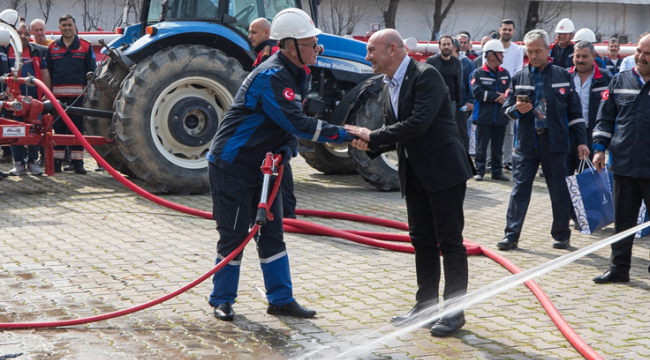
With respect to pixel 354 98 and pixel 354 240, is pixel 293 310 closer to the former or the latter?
pixel 354 240

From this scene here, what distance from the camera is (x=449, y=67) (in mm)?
11961

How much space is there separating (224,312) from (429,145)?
1707mm

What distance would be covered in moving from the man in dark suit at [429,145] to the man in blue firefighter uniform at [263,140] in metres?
0.44

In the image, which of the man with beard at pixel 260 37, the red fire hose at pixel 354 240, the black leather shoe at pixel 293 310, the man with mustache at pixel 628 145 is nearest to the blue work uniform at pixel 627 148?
the man with mustache at pixel 628 145

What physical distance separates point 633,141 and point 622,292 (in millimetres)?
1192

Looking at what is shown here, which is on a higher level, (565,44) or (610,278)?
(565,44)

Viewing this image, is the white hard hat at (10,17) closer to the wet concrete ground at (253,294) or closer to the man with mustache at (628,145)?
the wet concrete ground at (253,294)

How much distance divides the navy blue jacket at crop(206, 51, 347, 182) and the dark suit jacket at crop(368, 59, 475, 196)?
1.57 feet

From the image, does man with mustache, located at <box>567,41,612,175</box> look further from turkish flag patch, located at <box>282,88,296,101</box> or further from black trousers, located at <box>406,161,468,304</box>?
turkish flag patch, located at <box>282,88,296,101</box>

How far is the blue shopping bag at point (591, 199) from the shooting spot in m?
7.51

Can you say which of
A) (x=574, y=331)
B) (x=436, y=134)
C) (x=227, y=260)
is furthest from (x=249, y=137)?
(x=574, y=331)

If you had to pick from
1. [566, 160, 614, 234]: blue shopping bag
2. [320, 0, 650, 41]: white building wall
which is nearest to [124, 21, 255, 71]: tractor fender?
[566, 160, 614, 234]: blue shopping bag

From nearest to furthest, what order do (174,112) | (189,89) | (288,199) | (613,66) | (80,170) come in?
(288,199)
(174,112)
(189,89)
(80,170)
(613,66)

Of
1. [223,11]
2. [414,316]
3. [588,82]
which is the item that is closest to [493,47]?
[588,82]
